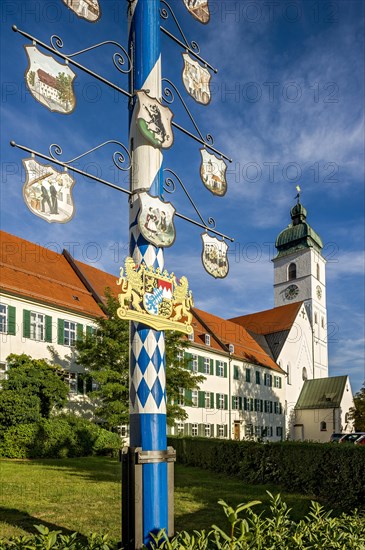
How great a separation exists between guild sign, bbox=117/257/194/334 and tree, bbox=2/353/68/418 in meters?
16.4

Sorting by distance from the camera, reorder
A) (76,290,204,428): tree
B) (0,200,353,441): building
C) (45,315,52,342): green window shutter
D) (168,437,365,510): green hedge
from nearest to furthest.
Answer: (168,437,365,510): green hedge < (76,290,204,428): tree < (0,200,353,441): building < (45,315,52,342): green window shutter

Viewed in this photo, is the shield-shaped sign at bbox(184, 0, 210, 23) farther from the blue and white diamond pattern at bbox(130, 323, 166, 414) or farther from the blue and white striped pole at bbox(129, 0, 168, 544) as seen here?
the blue and white diamond pattern at bbox(130, 323, 166, 414)

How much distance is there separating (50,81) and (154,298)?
2412 mm

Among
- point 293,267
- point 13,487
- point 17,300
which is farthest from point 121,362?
point 293,267

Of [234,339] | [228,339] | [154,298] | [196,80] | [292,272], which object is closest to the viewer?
[154,298]

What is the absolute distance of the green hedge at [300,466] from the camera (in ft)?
37.6

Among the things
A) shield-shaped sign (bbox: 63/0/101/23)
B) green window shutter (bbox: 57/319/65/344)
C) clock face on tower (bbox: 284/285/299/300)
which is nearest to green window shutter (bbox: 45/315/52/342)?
green window shutter (bbox: 57/319/65/344)

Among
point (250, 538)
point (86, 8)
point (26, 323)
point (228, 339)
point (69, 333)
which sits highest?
point (86, 8)

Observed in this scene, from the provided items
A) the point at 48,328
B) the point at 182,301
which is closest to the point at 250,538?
the point at 182,301

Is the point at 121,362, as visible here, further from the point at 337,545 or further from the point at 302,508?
the point at 337,545

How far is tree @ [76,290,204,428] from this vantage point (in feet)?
72.8

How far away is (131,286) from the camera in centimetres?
545

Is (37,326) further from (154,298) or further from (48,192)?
(48,192)

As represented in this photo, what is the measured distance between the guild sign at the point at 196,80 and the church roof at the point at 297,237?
60.1 metres
